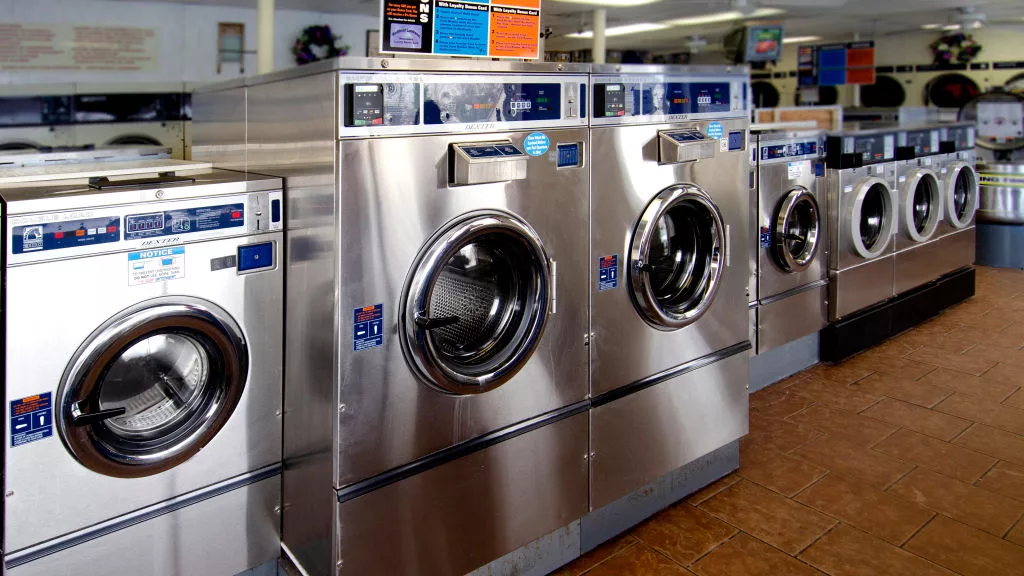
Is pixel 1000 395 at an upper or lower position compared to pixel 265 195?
lower

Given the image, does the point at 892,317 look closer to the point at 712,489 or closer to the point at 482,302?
the point at 712,489

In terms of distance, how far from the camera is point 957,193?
22.1 feet

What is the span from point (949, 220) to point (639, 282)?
15.1ft

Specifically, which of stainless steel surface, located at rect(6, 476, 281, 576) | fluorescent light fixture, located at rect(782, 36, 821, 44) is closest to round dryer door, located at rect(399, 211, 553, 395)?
stainless steel surface, located at rect(6, 476, 281, 576)

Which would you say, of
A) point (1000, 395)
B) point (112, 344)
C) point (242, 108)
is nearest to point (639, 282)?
point (242, 108)

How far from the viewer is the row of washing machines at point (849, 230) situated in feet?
15.3

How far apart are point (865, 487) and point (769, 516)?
56 cm

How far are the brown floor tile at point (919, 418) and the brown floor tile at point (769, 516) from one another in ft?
3.94

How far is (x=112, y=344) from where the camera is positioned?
2.12 meters

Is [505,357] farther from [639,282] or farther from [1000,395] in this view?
[1000,395]

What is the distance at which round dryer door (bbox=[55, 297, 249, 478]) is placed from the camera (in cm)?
209

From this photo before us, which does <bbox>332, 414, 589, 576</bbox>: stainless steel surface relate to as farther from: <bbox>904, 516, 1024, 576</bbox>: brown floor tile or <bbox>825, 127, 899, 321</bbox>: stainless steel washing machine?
<bbox>825, 127, 899, 321</bbox>: stainless steel washing machine

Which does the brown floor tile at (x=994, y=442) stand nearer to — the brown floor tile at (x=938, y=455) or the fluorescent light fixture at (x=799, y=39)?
the brown floor tile at (x=938, y=455)

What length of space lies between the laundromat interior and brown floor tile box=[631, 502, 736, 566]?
12 mm
